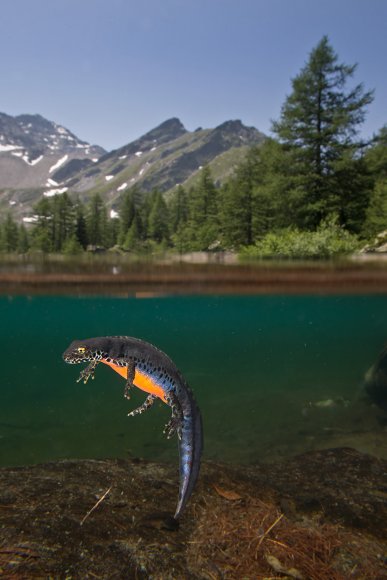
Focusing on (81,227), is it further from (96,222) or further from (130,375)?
(130,375)

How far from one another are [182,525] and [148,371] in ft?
12.1

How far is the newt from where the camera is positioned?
2.56 meters

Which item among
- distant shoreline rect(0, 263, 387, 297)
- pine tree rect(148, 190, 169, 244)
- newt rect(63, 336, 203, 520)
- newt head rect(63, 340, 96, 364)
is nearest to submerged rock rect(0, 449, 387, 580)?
newt rect(63, 336, 203, 520)

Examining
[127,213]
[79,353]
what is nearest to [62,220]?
[127,213]

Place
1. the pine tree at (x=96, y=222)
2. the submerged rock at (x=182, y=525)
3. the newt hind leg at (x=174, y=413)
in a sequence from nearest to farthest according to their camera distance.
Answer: the newt hind leg at (x=174, y=413) < the submerged rock at (x=182, y=525) < the pine tree at (x=96, y=222)

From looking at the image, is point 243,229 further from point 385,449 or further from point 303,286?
point 385,449

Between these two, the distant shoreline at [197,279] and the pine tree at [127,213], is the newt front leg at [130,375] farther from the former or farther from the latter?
the pine tree at [127,213]

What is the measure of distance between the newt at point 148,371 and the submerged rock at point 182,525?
2.43 m

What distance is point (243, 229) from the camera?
146 ft

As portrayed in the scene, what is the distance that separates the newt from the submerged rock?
243 cm

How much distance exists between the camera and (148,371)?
8.30ft

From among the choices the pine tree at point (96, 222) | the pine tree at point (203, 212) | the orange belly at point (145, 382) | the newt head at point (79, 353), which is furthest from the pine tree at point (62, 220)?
the orange belly at point (145, 382)

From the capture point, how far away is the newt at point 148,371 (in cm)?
256

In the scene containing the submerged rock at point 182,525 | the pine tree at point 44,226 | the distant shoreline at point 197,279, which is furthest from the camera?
the pine tree at point 44,226
